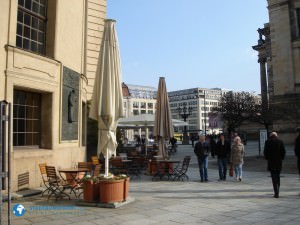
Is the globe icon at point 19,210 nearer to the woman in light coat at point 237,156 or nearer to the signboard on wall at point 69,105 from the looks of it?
the signboard on wall at point 69,105

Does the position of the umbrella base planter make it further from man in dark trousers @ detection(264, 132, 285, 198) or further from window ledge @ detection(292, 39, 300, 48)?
window ledge @ detection(292, 39, 300, 48)

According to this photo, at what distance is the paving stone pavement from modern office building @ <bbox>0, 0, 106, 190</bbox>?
242 cm

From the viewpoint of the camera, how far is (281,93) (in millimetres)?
36344

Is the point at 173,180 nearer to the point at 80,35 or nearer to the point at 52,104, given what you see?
the point at 52,104

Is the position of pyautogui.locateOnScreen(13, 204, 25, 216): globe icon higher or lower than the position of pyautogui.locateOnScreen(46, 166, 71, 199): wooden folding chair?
lower

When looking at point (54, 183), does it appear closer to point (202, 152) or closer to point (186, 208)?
point (186, 208)

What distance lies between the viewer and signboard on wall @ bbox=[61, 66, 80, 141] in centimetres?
1248

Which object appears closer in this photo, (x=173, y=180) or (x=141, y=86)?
(x=173, y=180)

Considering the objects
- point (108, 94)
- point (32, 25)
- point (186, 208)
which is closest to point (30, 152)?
point (108, 94)

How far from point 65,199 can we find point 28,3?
689 cm

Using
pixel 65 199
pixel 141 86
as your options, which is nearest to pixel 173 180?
pixel 65 199

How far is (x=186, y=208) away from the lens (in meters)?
7.96

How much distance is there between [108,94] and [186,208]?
354 cm

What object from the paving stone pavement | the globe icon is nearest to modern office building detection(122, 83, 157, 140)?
the paving stone pavement
